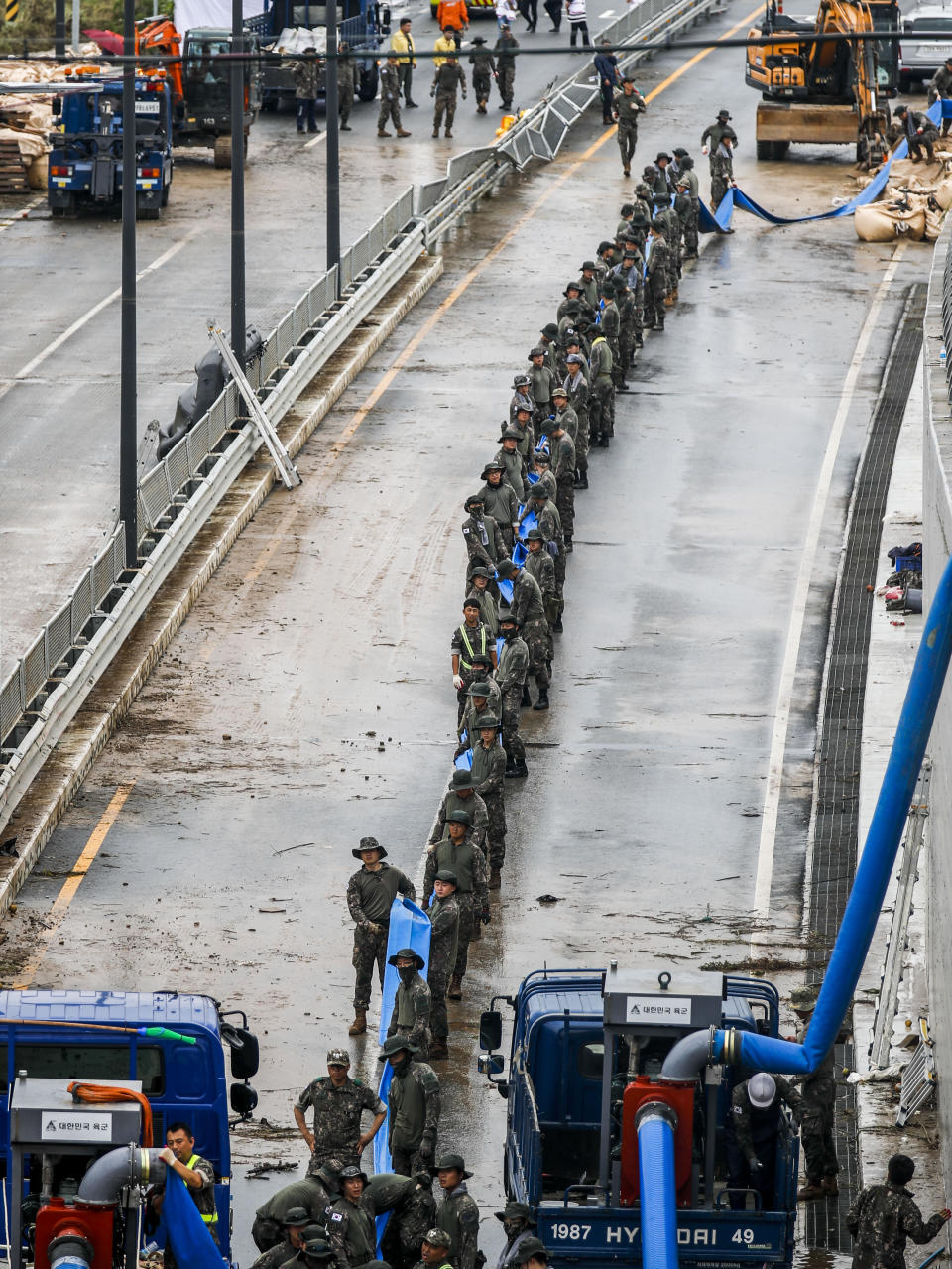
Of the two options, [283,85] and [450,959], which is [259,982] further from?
[283,85]

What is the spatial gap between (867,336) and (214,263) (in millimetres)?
11068

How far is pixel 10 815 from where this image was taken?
69.3ft

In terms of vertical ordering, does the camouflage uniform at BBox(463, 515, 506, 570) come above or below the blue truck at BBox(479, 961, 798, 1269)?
above

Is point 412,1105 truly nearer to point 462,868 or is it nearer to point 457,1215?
point 457,1215

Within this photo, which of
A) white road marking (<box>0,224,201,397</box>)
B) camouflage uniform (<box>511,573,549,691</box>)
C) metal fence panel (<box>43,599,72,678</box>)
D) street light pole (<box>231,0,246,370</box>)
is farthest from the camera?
white road marking (<box>0,224,201,397</box>)

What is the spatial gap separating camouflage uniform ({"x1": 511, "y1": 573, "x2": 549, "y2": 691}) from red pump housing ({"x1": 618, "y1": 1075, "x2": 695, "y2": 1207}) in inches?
400

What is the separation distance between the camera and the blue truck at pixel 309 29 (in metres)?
51.9

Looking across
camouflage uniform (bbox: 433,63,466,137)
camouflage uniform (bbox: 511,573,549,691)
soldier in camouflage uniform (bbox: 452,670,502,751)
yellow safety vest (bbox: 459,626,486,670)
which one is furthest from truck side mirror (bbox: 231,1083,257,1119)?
camouflage uniform (bbox: 433,63,466,137)

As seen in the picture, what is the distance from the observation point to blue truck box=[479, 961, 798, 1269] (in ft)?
43.1

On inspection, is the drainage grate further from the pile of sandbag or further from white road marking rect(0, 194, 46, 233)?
white road marking rect(0, 194, 46, 233)

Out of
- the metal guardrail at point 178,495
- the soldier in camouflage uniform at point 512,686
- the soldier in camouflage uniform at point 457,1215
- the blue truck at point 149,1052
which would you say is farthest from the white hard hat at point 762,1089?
the metal guardrail at point 178,495

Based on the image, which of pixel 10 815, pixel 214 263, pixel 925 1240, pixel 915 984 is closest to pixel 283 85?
pixel 214 263

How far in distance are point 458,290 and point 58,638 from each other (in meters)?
17.3

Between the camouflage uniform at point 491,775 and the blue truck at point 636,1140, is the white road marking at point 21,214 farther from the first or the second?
the blue truck at point 636,1140
